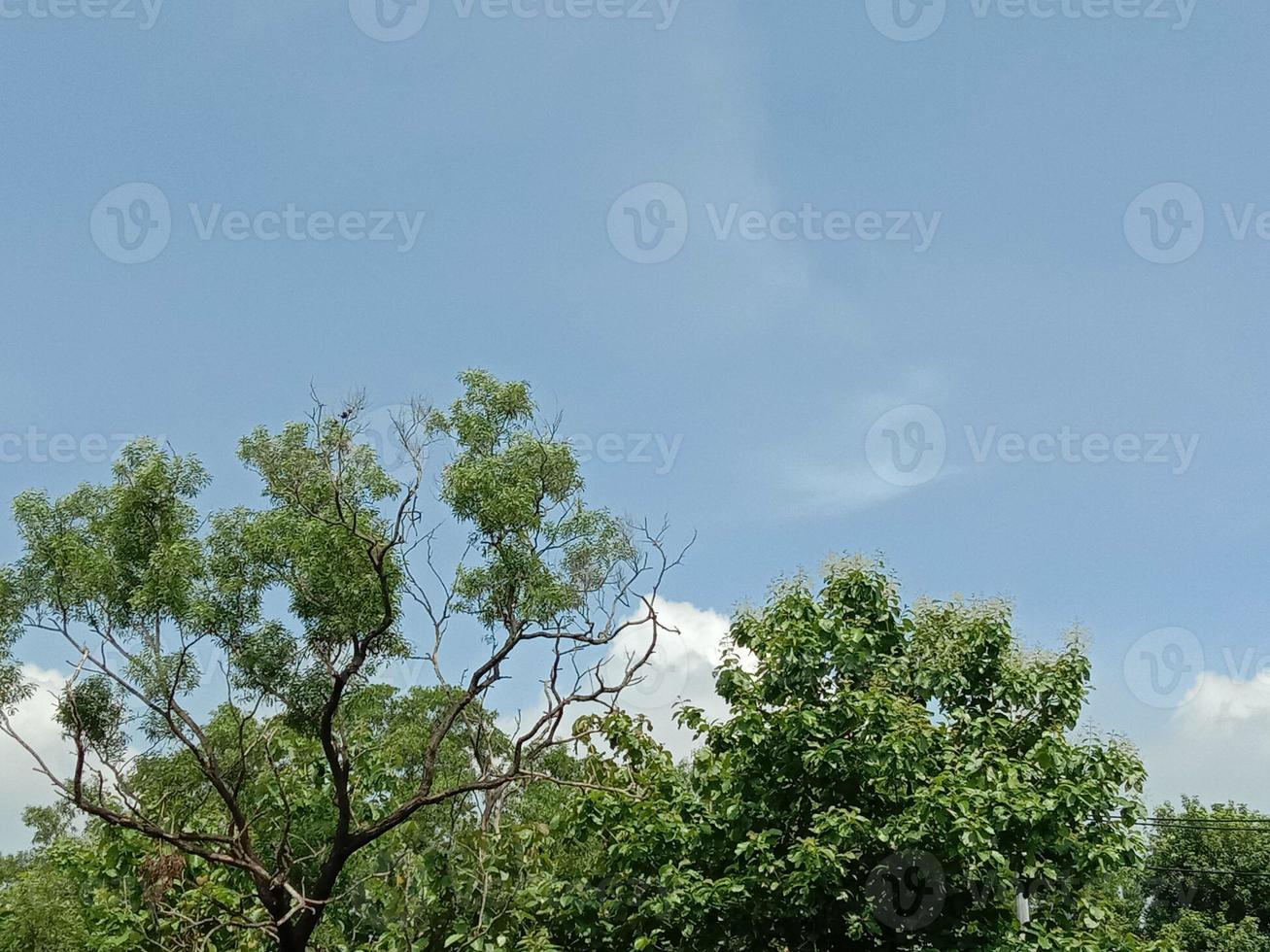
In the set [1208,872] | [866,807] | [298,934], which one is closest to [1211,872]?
[1208,872]

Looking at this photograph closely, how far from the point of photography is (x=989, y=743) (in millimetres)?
9234

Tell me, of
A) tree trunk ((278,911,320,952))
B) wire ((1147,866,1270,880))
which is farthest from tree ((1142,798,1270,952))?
tree trunk ((278,911,320,952))

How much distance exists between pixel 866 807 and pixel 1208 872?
2716cm

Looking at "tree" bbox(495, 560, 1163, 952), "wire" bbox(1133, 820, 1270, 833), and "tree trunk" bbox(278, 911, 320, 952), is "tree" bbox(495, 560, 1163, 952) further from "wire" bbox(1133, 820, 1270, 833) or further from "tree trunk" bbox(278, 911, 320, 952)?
"wire" bbox(1133, 820, 1270, 833)

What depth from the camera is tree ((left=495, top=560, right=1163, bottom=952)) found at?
8359mm

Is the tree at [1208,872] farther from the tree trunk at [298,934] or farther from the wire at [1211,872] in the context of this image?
the tree trunk at [298,934]

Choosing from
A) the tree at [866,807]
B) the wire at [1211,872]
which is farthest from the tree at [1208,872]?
the tree at [866,807]

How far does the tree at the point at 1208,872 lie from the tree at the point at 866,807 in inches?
911

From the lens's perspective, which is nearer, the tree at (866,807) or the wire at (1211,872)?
the tree at (866,807)

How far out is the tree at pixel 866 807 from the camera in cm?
836

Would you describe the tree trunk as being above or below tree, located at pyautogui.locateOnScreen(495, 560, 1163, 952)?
below

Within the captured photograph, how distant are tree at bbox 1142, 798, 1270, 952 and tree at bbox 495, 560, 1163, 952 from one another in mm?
23151

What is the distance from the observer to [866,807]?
8.84m

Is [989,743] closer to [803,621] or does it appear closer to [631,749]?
[803,621]
